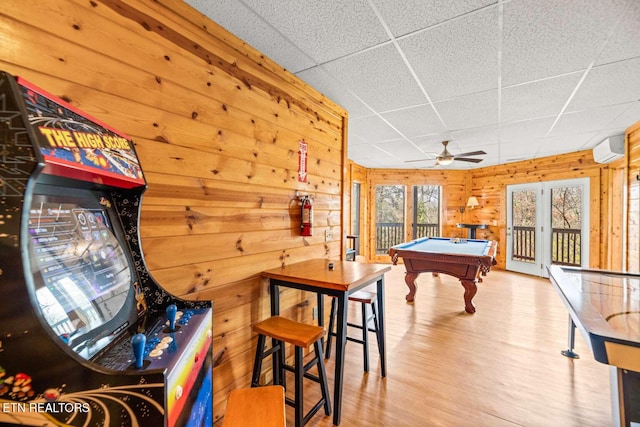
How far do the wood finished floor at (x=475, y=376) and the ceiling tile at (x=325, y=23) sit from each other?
2643 mm

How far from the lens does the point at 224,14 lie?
1.75 metres

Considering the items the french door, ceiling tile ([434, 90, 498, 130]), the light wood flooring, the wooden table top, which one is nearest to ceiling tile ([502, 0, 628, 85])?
ceiling tile ([434, 90, 498, 130])

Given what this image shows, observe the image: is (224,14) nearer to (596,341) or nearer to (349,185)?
(596,341)

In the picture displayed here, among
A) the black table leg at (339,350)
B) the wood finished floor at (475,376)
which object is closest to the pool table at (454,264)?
the wood finished floor at (475,376)

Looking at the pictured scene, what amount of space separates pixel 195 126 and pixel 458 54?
79.9 inches

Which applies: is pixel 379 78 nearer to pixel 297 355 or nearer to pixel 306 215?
pixel 306 215

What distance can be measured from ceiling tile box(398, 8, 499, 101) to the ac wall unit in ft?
10.7

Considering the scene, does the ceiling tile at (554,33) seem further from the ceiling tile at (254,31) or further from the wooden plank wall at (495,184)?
the wooden plank wall at (495,184)

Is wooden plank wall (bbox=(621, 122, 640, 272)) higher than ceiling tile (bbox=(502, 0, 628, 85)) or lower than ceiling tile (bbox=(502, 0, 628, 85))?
lower

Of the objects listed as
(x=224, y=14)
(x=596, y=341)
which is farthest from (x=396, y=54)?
(x=596, y=341)

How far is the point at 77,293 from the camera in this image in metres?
0.78

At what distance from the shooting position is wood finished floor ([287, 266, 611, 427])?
1928 mm

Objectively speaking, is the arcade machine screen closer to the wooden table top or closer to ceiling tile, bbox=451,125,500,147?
the wooden table top

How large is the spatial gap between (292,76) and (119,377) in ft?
8.17
